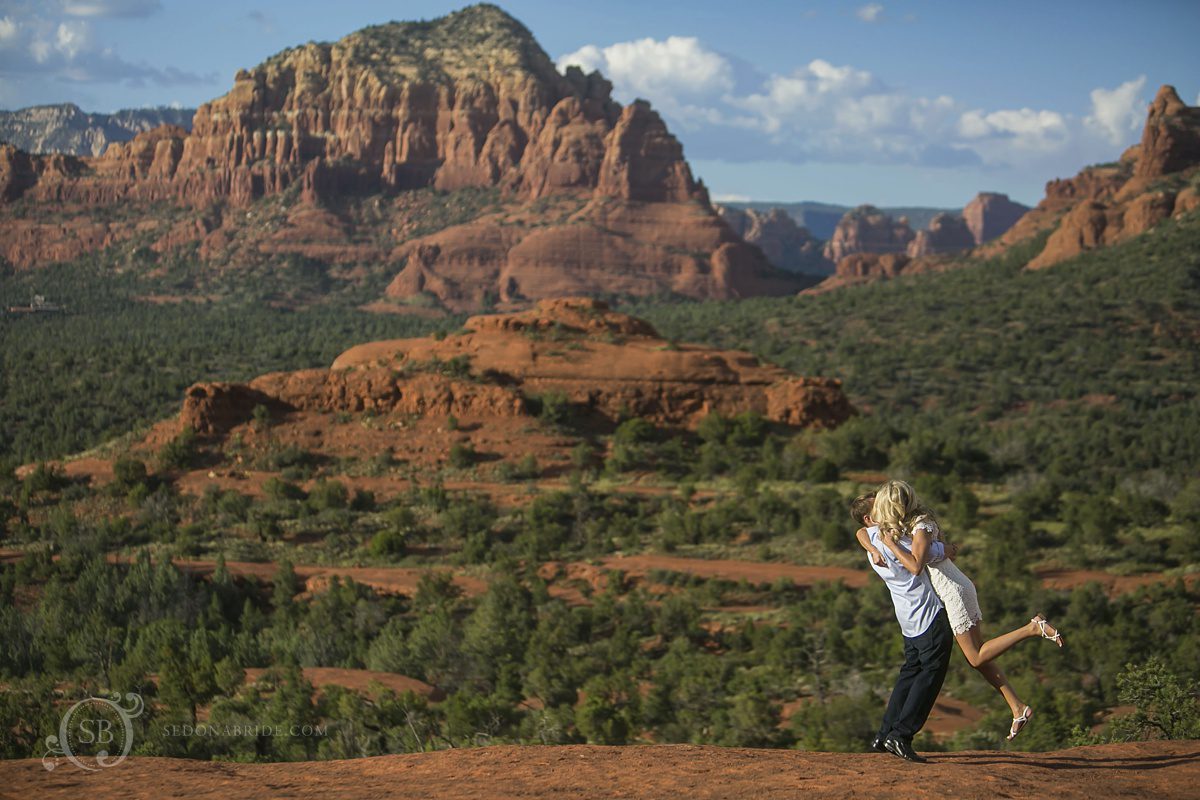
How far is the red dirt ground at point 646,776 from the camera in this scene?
8.34 metres

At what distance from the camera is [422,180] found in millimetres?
147125

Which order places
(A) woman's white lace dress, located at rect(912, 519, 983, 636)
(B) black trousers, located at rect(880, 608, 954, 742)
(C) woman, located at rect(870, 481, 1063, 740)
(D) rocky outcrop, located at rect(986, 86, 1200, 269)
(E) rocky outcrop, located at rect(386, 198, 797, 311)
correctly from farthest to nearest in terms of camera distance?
(E) rocky outcrop, located at rect(386, 198, 797, 311)
(D) rocky outcrop, located at rect(986, 86, 1200, 269)
(B) black trousers, located at rect(880, 608, 954, 742)
(A) woman's white lace dress, located at rect(912, 519, 983, 636)
(C) woman, located at rect(870, 481, 1063, 740)

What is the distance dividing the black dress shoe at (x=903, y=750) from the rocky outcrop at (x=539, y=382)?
97.6 ft

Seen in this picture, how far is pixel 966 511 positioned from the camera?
31625mm

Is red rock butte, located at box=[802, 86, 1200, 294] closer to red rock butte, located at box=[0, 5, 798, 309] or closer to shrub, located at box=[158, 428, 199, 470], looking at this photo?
red rock butte, located at box=[0, 5, 798, 309]

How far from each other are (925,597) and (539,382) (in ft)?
104

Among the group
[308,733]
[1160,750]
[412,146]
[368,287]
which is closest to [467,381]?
[308,733]

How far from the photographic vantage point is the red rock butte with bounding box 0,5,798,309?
125m

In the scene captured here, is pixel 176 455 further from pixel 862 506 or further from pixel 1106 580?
pixel 862 506

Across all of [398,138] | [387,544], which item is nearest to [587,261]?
[398,138]

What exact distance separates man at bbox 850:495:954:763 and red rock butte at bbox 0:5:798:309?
368 feet

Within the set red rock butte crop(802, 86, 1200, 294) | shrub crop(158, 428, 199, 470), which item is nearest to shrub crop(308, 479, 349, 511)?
shrub crop(158, 428, 199, 470)

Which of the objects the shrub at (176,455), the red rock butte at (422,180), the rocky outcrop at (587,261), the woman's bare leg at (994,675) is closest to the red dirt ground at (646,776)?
the woman's bare leg at (994,675)

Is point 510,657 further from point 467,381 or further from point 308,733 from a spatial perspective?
point 467,381
